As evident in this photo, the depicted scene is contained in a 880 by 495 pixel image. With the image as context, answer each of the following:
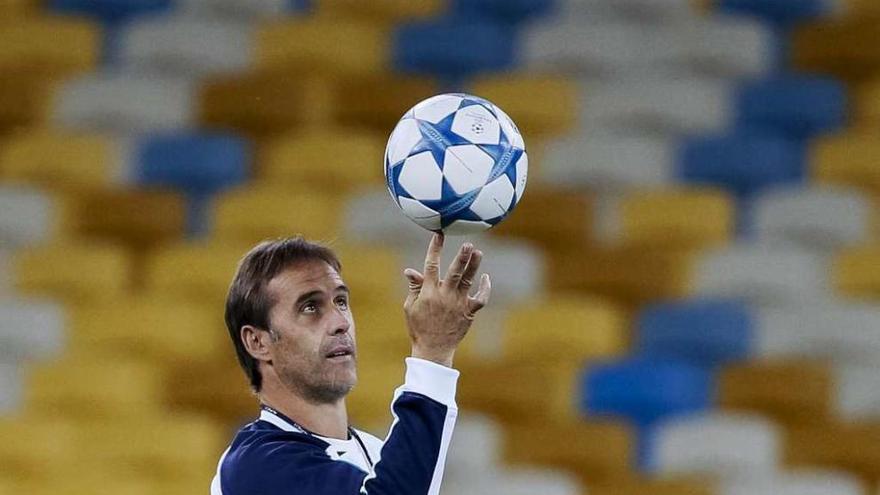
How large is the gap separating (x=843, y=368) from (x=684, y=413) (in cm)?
60

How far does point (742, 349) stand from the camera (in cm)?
682

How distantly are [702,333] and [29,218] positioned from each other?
117 inches

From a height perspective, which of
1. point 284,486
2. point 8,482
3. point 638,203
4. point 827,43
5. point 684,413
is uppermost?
point 827,43

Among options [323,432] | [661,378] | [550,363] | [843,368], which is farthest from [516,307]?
[323,432]

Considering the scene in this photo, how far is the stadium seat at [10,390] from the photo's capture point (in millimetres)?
7320

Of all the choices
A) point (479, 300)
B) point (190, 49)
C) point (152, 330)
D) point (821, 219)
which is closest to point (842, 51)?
point (821, 219)

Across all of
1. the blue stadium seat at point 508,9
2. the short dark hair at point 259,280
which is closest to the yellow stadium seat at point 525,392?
the blue stadium seat at point 508,9

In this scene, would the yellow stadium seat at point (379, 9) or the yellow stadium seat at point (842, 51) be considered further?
the yellow stadium seat at point (379, 9)

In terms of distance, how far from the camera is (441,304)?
310cm

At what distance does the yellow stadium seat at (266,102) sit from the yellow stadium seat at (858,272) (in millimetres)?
2361

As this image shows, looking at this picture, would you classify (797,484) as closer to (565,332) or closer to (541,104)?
(565,332)

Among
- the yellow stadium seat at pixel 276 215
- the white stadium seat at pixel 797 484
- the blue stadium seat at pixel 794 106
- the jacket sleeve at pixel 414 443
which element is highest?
the blue stadium seat at pixel 794 106

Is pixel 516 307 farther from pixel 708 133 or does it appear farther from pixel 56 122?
pixel 56 122

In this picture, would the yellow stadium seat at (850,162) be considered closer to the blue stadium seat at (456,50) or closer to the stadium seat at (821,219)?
the stadium seat at (821,219)
